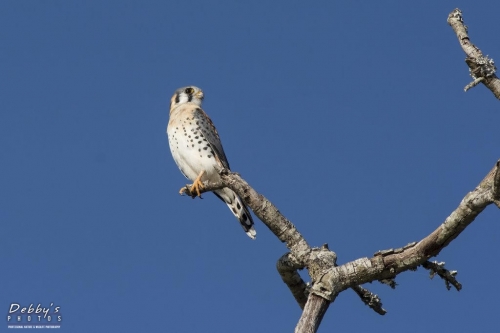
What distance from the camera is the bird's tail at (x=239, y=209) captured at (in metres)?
7.84

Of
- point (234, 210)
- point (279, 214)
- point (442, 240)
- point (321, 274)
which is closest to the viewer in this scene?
point (442, 240)

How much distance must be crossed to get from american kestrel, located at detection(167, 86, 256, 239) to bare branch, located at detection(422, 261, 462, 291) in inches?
132

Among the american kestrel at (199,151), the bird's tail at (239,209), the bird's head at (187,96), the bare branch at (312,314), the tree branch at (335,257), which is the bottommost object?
the bare branch at (312,314)

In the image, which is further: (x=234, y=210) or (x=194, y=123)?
(x=194, y=123)

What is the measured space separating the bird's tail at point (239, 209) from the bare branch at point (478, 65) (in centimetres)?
362

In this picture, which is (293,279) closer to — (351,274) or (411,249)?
(351,274)

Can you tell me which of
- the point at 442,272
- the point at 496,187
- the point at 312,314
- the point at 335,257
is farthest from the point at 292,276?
the point at 496,187

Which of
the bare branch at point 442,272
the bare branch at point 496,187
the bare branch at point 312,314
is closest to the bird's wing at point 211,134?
the bare branch at point 442,272

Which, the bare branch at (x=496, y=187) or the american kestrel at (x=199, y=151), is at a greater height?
the american kestrel at (x=199, y=151)

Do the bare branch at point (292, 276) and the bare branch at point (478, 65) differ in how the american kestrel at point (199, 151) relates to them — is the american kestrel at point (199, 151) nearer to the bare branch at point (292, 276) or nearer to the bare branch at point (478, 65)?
the bare branch at point (292, 276)

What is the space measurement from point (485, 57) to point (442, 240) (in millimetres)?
1189

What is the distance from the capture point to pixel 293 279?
5.05m

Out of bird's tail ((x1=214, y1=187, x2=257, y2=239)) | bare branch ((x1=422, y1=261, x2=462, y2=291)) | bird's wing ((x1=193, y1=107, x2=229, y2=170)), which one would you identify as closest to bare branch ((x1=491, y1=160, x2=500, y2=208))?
bare branch ((x1=422, y1=261, x2=462, y2=291))

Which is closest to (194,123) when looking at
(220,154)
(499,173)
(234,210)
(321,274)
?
(220,154)
